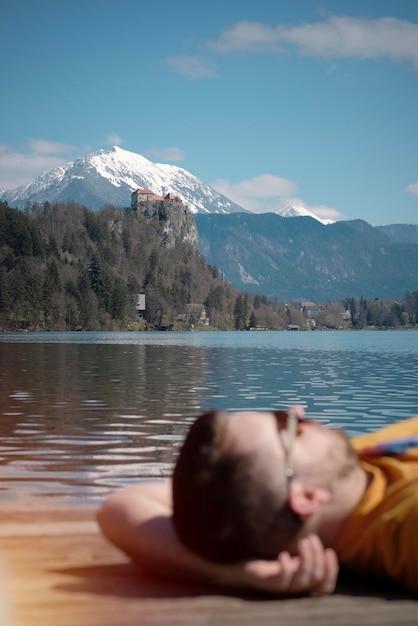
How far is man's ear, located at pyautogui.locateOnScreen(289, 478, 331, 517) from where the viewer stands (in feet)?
9.36

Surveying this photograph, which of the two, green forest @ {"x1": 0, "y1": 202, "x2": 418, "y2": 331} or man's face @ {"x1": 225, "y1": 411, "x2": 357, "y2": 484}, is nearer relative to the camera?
man's face @ {"x1": 225, "y1": 411, "x2": 357, "y2": 484}

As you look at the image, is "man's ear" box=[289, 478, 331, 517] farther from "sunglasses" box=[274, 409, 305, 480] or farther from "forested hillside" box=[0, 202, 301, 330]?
"forested hillside" box=[0, 202, 301, 330]

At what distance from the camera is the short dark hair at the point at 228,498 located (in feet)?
9.27

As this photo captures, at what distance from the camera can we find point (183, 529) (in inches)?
121

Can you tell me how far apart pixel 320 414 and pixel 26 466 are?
9774 millimetres

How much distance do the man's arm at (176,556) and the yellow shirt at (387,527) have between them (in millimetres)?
228

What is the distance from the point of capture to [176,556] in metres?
3.18

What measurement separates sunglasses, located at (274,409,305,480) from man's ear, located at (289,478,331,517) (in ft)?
0.16

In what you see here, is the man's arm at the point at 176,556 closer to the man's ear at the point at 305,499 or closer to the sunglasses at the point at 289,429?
the man's ear at the point at 305,499

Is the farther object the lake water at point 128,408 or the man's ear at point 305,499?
the lake water at point 128,408

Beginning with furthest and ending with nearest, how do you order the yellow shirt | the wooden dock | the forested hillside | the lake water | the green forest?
the green forest < the forested hillside < the lake water < the yellow shirt < the wooden dock

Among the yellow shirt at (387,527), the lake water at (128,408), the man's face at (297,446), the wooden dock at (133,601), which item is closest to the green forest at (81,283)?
the lake water at (128,408)

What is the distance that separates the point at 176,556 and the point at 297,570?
52 cm

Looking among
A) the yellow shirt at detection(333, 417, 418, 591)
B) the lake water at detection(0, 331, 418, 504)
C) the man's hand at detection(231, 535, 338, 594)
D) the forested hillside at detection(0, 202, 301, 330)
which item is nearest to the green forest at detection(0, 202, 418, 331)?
the forested hillside at detection(0, 202, 301, 330)
